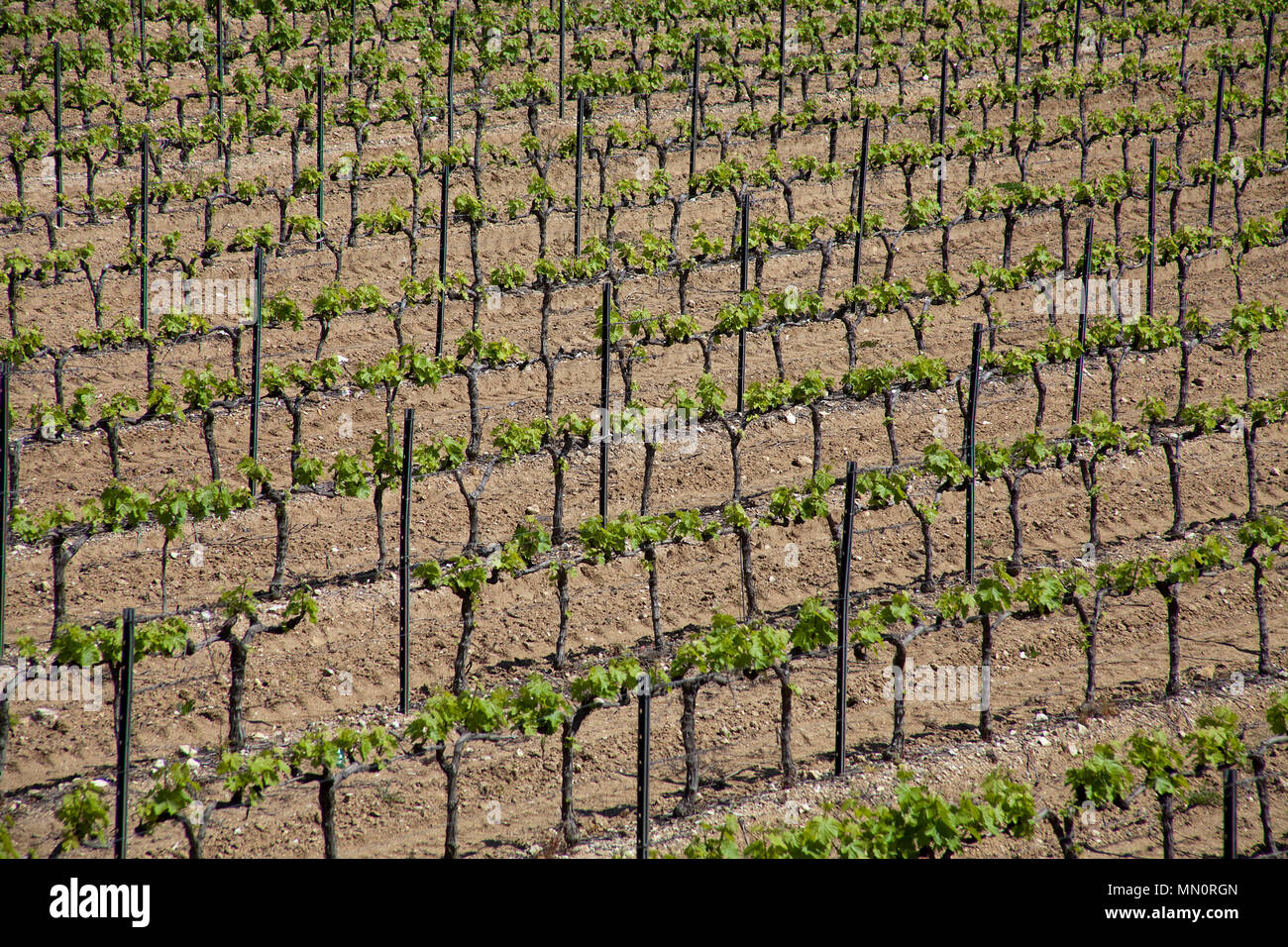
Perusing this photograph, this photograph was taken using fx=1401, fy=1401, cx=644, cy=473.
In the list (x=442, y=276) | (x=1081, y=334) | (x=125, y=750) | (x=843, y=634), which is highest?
(x=442, y=276)

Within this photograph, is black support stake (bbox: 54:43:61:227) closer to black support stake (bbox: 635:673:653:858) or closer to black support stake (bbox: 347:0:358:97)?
black support stake (bbox: 347:0:358:97)

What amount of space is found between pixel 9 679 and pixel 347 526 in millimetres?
4117

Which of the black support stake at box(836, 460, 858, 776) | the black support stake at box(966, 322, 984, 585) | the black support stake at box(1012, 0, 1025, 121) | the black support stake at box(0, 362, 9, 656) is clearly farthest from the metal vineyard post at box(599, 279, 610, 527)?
the black support stake at box(1012, 0, 1025, 121)

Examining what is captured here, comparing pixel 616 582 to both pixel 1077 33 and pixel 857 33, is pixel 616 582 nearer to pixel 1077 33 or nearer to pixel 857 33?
pixel 857 33

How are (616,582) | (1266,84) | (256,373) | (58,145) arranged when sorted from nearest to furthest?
1. (616,582)
2. (256,373)
3. (58,145)
4. (1266,84)

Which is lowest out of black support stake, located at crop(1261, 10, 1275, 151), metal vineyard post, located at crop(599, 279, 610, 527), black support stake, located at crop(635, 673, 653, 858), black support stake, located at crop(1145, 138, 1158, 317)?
black support stake, located at crop(635, 673, 653, 858)

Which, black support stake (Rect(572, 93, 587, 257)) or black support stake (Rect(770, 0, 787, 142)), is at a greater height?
black support stake (Rect(770, 0, 787, 142))

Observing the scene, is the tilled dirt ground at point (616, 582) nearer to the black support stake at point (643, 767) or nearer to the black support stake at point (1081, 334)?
the black support stake at point (1081, 334)

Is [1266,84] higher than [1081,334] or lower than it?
higher

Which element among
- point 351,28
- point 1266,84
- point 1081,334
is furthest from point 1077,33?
point 351,28

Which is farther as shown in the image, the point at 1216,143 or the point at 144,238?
the point at 1216,143

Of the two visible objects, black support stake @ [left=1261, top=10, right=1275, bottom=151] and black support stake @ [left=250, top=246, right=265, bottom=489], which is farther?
black support stake @ [left=1261, top=10, right=1275, bottom=151]

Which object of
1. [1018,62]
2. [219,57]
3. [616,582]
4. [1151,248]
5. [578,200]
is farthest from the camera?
[1018,62]

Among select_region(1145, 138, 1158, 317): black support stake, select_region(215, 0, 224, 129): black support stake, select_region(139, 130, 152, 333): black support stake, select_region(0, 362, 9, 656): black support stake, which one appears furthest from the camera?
select_region(215, 0, 224, 129): black support stake
